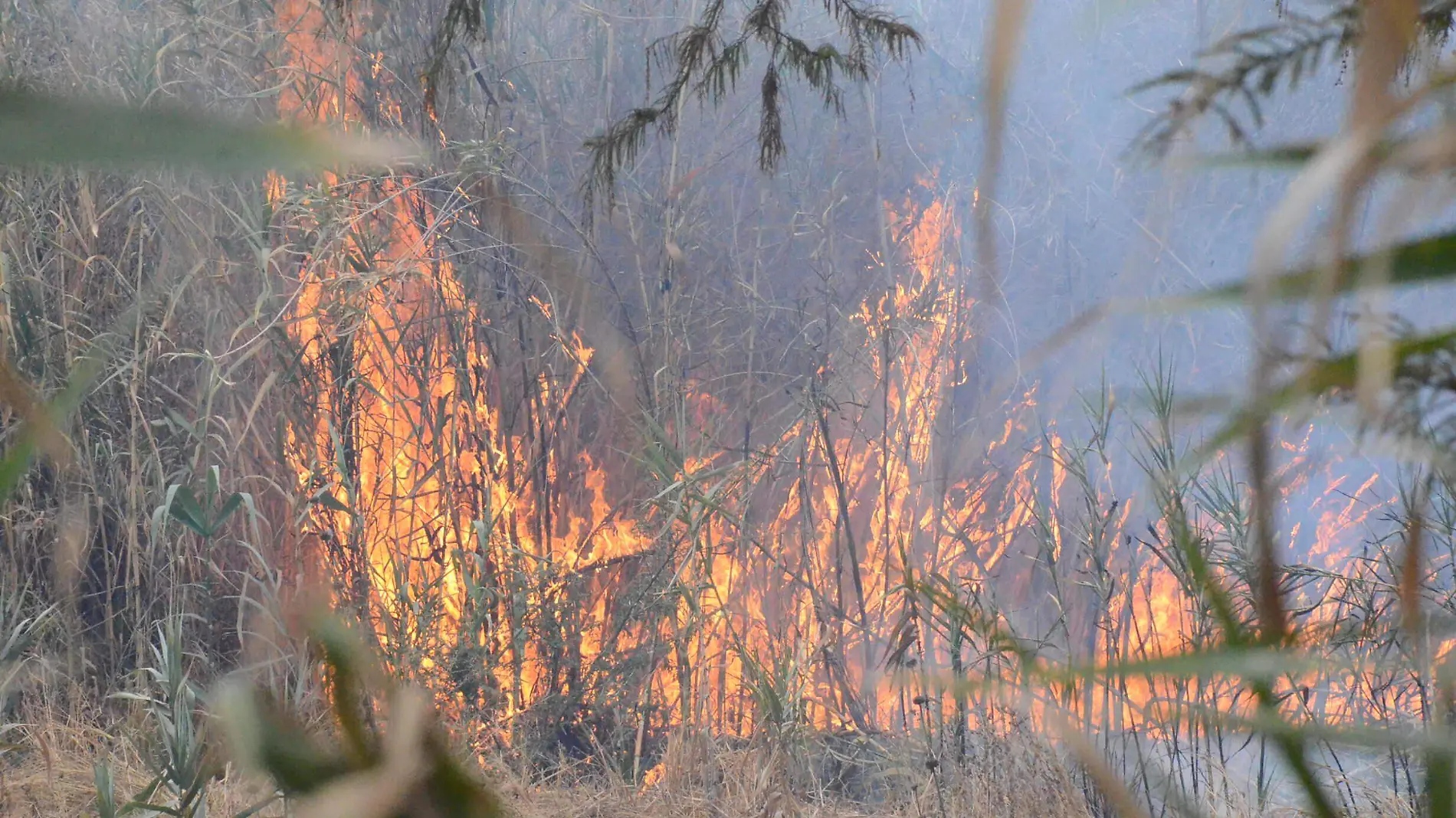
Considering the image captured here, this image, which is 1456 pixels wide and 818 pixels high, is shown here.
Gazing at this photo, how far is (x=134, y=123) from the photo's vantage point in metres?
0.12

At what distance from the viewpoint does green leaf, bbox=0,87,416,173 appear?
11 centimetres

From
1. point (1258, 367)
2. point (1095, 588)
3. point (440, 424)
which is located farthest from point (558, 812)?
point (1258, 367)

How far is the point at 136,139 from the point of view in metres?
0.11

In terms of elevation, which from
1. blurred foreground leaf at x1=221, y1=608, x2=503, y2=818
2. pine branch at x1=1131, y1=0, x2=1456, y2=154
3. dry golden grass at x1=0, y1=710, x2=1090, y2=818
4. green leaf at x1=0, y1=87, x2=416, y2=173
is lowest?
dry golden grass at x1=0, y1=710, x2=1090, y2=818

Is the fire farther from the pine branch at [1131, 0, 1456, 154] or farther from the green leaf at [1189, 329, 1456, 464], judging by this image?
the green leaf at [1189, 329, 1456, 464]

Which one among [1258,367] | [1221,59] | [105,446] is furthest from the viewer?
[1221,59]

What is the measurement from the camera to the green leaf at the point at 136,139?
0.11 metres

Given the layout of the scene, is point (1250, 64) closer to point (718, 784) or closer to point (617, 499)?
point (718, 784)

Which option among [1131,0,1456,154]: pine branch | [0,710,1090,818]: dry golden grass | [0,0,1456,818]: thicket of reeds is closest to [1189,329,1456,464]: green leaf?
[1131,0,1456,154]: pine branch

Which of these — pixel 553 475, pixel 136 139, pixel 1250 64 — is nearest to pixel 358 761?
pixel 136 139

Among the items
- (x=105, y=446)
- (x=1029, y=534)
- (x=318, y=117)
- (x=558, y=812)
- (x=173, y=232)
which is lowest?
(x=558, y=812)

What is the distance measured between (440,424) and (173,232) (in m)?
0.75

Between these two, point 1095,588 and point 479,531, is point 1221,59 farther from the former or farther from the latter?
point 479,531

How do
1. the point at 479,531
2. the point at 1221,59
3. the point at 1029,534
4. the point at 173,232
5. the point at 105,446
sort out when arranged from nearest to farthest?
1. the point at 479,531
2. the point at 105,446
3. the point at 173,232
4. the point at 1221,59
5. the point at 1029,534
